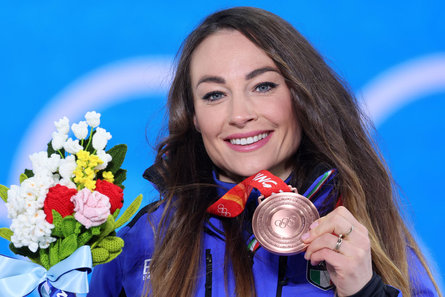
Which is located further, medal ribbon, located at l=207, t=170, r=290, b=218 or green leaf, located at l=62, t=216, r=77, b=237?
medal ribbon, located at l=207, t=170, r=290, b=218

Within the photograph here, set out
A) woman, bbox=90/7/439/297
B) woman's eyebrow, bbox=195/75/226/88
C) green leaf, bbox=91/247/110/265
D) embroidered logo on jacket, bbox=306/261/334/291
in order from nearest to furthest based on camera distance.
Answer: green leaf, bbox=91/247/110/265 → embroidered logo on jacket, bbox=306/261/334/291 → woman, bbox=90/7/439/297 → woman's eyebrow, bbox=195/75/226/88

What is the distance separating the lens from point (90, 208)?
59.4 inches

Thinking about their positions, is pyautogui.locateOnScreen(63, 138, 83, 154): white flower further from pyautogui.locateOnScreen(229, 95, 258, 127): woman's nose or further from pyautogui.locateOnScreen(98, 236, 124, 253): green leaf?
pyautogui.locateOnScreen(229, 95, 258, 127): woman's nose

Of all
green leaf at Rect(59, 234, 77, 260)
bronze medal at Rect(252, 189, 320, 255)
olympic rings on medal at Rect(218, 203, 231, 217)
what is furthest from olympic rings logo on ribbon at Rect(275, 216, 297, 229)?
green leaf at Rect(59, 234, 77, 260)

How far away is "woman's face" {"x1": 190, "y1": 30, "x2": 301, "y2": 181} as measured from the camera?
6.07 ft

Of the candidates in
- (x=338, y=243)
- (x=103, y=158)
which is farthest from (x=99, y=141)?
(x=338, y=243)

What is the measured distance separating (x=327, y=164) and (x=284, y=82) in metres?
0.27

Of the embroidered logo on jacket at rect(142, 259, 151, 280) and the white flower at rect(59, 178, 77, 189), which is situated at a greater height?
the white flower at rect(59, 178, 77, 189)

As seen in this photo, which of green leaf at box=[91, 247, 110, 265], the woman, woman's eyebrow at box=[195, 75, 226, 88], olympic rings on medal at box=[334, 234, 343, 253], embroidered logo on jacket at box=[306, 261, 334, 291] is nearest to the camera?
olympic rings on medal at box=[334, 234, 343, 253]

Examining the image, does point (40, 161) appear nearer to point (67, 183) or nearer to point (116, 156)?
point (67, 183)

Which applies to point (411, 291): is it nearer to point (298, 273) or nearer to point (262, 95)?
point (298, 273)

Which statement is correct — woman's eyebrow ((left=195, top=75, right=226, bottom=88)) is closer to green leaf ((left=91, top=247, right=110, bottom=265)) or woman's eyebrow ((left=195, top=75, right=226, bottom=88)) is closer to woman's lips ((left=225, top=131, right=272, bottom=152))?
woman's lips ((left=225, top=131, right=272, bottom=152))

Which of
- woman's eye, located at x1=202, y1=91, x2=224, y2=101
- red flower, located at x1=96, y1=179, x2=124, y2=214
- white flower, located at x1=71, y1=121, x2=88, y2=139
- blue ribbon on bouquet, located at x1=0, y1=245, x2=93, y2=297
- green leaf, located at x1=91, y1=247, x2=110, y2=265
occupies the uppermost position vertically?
woman's eye, located at x1=202, y1=91, x2=224, y2=101

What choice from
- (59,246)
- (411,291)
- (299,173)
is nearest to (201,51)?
(299,173)
